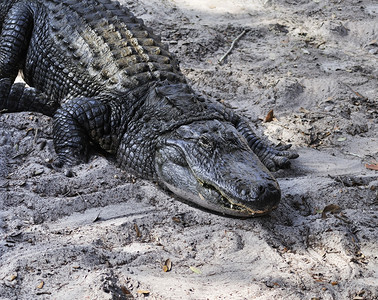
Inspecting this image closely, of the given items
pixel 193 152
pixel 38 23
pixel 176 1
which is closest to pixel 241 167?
pixel 193 152

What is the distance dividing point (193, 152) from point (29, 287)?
5.46 feet

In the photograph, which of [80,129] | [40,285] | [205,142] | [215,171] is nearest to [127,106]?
[80,129]

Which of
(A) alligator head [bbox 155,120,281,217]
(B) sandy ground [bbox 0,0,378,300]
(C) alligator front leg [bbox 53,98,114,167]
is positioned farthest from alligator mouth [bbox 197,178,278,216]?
(C) alligator front leg [bbox 53,98,114,167]

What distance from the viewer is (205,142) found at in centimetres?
367

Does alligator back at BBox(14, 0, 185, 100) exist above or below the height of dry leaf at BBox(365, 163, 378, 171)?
above

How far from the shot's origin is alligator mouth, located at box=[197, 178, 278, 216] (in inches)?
125

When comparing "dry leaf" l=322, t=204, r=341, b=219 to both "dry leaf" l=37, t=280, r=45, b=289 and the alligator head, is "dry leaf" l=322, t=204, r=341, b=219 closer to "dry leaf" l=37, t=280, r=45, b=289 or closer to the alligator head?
the alligator head

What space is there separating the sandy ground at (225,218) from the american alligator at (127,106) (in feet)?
0.66

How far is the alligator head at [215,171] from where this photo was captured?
3.20 metres

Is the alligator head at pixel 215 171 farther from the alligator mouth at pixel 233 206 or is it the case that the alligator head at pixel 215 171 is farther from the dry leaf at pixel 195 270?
the dry leaf at pixel 195 270

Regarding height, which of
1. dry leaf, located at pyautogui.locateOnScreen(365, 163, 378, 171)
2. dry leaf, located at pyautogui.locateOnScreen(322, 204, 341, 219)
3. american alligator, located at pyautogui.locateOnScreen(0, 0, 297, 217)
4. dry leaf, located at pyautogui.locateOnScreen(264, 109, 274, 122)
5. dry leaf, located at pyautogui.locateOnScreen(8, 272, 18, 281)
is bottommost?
dry leaf, located at pyautogui.locateOnScreen(8, 272, 18, 281)

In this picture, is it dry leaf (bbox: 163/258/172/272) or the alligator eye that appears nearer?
dry leaf (bbox: 163/258/172/272)

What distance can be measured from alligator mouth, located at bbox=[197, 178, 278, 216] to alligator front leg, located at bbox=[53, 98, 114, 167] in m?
1.31

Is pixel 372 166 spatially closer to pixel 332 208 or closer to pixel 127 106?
pixel 332 208
